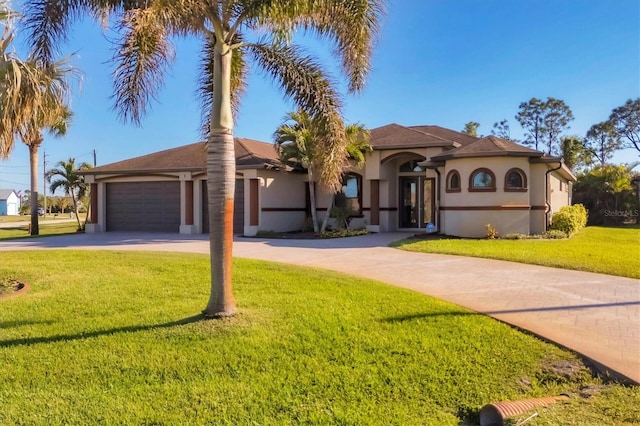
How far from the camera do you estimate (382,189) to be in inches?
855

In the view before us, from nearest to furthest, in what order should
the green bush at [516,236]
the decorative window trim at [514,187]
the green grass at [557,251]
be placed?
the green grass at [557,251] → the green bush at [516,236] → the decorative window trim at [514,187]

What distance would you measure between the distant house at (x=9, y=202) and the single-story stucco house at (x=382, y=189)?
280ft

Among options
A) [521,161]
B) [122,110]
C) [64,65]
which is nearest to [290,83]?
[122,110]

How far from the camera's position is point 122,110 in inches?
269

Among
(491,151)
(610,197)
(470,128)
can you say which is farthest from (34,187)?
(470,128)

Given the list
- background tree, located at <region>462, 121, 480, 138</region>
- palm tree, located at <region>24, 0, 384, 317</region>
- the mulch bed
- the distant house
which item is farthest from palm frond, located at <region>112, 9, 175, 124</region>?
the distant house

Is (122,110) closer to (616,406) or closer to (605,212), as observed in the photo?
(616,406)

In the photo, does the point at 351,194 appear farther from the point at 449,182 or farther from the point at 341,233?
the point at 449,182

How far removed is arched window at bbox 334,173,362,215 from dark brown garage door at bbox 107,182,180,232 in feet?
25.1

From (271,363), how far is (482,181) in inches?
570

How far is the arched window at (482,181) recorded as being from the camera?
1755 cm

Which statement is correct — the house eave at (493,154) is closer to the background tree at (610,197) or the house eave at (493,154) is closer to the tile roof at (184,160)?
the tile roof at (184,160)

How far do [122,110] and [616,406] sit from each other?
267 inches

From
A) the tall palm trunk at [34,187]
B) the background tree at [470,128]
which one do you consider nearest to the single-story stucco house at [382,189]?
the tall palm trunk at [34,187]
